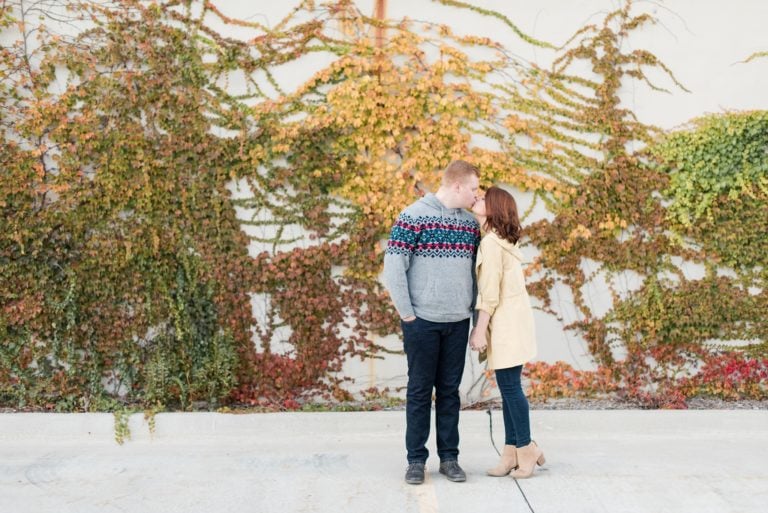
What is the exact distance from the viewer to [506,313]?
413 centimetres

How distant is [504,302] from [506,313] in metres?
0.06

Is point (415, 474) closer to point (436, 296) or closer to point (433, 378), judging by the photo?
point (433, 378)

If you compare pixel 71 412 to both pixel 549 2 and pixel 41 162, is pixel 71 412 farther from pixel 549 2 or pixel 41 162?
pixel 549 2

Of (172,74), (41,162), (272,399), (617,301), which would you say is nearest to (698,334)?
(617,301)

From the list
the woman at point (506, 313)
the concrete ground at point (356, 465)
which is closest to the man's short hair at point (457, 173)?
the woman at point (506, 313)

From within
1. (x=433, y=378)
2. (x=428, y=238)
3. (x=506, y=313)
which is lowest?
(x=433, y=378)

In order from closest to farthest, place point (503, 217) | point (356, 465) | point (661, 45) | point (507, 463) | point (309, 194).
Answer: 1. point (503, 217)
2. point (507, 463)
3. point (356, 465)
4. point (309, 194)
5. point (661, 45)

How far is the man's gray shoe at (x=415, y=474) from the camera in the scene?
4.09 meters

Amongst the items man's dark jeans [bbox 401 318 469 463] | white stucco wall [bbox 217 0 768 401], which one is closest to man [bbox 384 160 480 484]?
man's dark jeans [bbox 401 318 469 463]

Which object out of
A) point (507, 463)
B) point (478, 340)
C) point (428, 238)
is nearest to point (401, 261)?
point (428, 238)

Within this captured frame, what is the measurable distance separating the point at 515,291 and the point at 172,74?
3.27 m

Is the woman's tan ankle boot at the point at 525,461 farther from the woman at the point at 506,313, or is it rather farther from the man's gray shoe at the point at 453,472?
the man's gray shoe at the point at 453,472

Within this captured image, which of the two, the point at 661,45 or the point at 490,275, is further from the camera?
the point at 661,45

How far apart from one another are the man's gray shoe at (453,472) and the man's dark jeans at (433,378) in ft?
0.09
